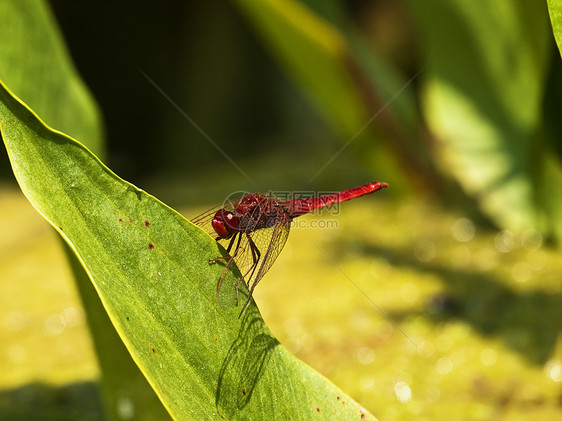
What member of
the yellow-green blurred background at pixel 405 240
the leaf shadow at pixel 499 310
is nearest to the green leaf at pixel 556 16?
the yellow-green blurred background at pixel 405 240

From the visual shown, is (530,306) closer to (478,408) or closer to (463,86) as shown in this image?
(478,408)

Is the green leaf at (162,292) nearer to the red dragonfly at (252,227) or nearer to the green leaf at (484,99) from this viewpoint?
the red dragonfly at (252,227)

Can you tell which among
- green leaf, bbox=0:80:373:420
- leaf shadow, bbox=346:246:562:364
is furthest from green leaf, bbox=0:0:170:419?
leaf shadow, bbox=346:246:562:364

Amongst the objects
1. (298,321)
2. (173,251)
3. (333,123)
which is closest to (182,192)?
(333,123)

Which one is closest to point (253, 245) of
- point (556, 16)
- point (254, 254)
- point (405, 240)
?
point (254, 254)

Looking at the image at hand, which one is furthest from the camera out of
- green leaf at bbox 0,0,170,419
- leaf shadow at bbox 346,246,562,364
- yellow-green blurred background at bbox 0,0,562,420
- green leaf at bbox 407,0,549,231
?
green leaf at bbox 407,0,549,231

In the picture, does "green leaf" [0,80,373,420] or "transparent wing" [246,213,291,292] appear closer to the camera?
"green leaf" [0,80,373,420]

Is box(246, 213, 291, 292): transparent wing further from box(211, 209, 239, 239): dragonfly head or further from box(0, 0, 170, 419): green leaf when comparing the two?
box(0, 0, 170, 419): green leaf
